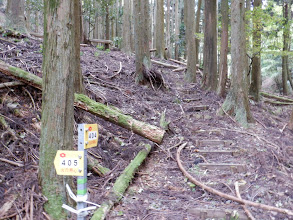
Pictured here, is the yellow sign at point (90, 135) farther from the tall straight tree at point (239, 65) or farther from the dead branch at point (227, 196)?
the tall straight tree at point (239, 65)

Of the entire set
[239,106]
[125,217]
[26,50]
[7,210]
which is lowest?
[125,217]

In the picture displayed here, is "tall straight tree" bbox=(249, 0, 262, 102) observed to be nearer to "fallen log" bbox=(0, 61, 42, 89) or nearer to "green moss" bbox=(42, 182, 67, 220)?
"fallen log" bbox=(0, 61, 42, 89)

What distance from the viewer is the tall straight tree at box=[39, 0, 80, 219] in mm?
3086

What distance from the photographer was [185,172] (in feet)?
15.8

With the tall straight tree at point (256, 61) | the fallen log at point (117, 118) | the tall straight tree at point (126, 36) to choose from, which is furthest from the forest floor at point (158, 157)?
the tall straight tree at point (126, 36)

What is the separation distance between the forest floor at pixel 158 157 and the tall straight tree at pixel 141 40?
1.26 m

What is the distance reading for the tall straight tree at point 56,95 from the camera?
3.09 meters

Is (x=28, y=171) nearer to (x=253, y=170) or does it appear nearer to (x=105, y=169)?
(x=105, y=169)

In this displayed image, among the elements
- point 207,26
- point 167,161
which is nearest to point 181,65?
point 207,26

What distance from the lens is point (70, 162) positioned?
2.35 m

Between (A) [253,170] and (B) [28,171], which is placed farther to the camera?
(A) [253,170]

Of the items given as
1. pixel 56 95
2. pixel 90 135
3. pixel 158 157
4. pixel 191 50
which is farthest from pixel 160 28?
pixel 90 135

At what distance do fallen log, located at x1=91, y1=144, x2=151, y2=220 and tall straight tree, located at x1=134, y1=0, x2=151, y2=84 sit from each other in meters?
4.92

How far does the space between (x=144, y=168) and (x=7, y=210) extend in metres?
2.61
